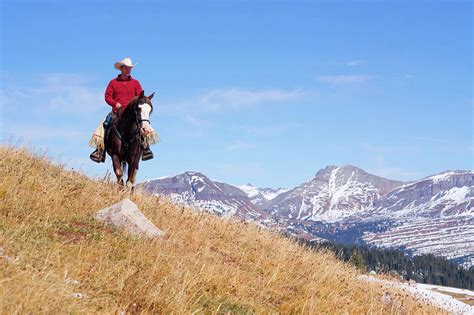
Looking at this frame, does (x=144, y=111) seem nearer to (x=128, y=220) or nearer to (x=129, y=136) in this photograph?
(x=129, y=136)

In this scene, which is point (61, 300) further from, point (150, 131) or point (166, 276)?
point (150, 131)

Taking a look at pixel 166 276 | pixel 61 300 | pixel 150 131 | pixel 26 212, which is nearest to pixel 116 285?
pixel 166 276

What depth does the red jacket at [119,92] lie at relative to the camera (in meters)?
16.3

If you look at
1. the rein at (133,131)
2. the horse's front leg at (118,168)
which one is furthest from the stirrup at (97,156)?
the rein at (133,131)

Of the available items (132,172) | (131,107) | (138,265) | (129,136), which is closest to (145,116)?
(131,107)

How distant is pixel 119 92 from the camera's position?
16.3 metres

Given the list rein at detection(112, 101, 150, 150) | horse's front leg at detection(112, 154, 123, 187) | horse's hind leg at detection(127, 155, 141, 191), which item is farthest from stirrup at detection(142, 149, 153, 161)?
horse's front leg at detection(112, 154, 123, 187)

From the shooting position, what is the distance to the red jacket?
1630 centimetres

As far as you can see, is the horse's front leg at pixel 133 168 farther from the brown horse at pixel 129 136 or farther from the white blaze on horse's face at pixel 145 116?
the white blaze on horse's face at pixel 145 116

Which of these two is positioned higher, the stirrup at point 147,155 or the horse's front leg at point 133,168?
the stirrup at point 147,155

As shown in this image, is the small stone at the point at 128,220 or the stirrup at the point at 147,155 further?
the stirrup at the point at 147,155

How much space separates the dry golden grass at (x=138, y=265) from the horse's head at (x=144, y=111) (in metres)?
2.04

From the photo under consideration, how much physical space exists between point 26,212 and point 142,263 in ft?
9.08

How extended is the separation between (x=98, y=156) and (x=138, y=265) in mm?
8891
